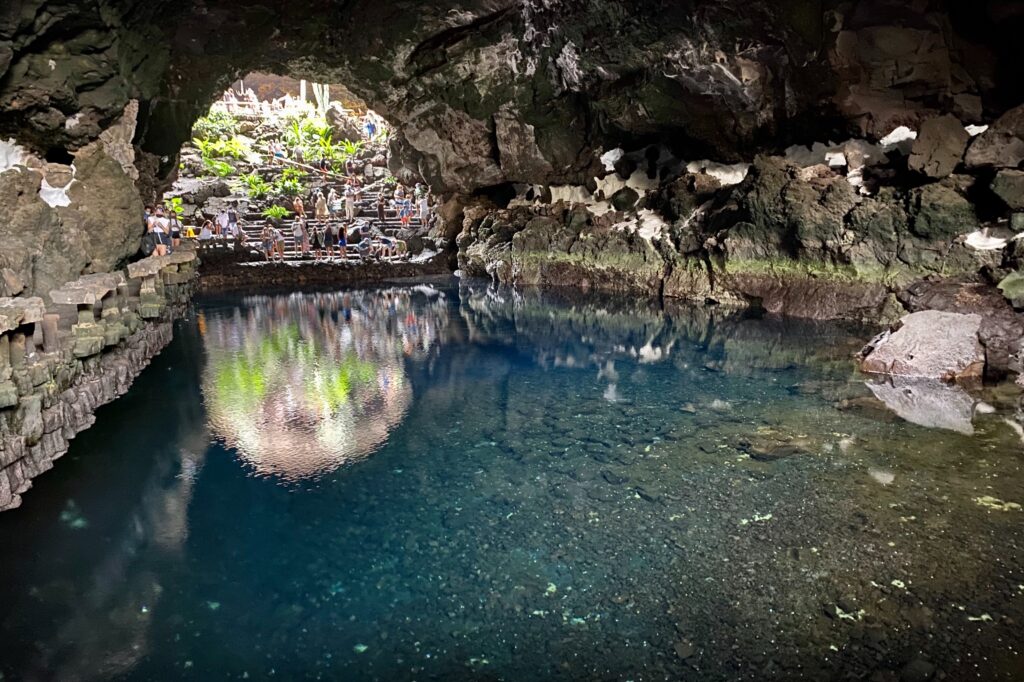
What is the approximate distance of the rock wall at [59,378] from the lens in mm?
4719

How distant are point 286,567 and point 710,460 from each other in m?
3.66

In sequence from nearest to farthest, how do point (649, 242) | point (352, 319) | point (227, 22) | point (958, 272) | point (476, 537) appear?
point (476, 537) < point (958, 272) < point (227, 22) < point (352, 319) < point (649, 242)

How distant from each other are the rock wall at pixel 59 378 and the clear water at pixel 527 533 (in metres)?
0.24

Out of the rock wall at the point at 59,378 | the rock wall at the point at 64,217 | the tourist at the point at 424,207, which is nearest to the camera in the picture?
the rock wall at the point at 59,378

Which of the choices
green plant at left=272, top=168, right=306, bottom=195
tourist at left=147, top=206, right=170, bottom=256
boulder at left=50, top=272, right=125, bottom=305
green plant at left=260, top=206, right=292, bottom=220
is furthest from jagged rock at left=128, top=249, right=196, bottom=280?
green plant at left=272, top=168, right=306, bottom=195

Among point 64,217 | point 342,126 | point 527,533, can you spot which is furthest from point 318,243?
point 527,533

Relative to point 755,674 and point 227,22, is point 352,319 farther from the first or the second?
point 755,674

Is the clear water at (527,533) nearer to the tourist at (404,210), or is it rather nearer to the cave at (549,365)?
the cave at (549,365)

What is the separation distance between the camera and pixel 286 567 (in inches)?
162

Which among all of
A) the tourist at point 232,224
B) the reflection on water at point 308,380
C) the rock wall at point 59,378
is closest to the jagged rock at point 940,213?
the reflection on water at point 308,380

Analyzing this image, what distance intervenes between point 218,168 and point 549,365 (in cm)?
2430

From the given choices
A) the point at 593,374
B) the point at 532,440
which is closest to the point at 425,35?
the point at 593,374

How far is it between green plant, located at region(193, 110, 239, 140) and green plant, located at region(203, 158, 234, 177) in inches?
104

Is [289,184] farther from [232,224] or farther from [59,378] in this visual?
Result: [59,378]
